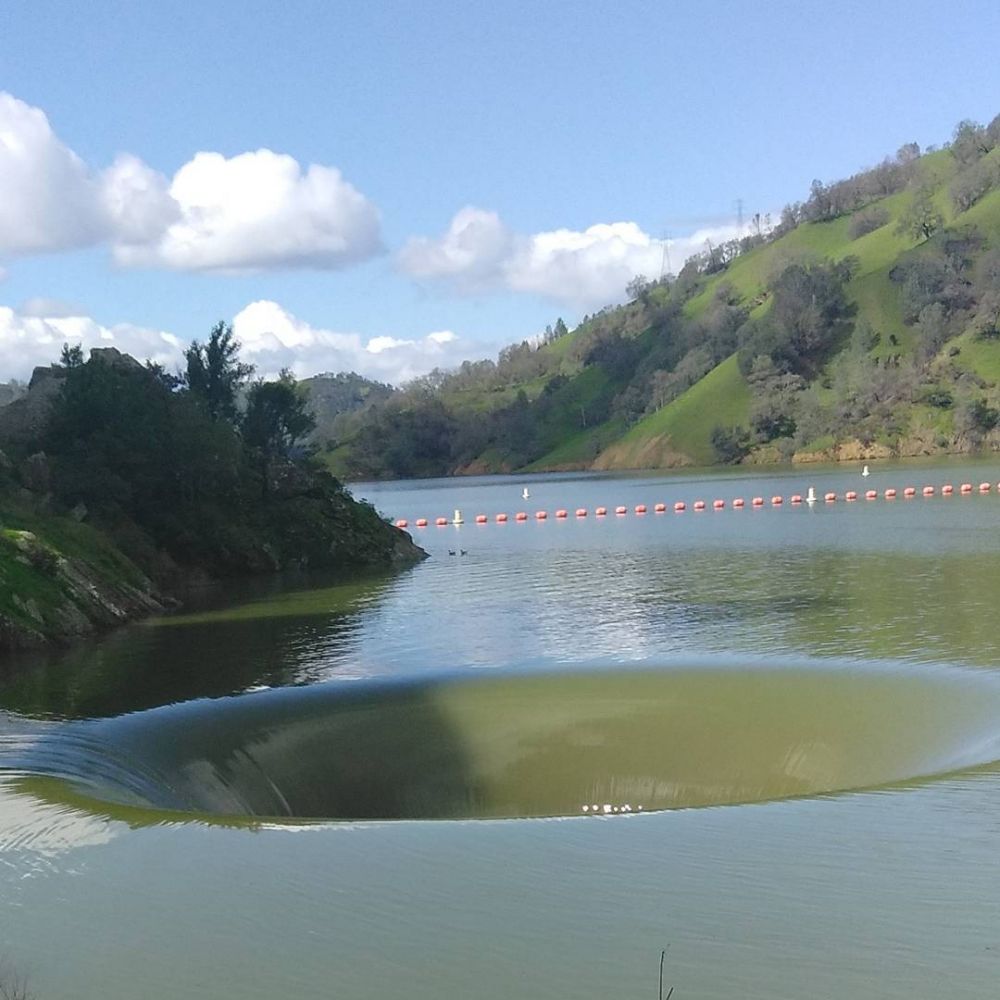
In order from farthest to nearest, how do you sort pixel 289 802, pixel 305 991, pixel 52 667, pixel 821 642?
pixel 52 667 → pixel 821 642 → pixel 289 802 → pixel 305 991

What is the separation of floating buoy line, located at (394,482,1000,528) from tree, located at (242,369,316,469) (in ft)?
30.4

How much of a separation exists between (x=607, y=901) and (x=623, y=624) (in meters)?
23.3

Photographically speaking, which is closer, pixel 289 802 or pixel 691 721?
pixel 289 802

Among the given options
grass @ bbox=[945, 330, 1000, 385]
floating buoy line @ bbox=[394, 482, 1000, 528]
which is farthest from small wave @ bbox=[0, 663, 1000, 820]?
grass @ bbox=[945, 330, 1000, 385]

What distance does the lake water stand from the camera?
38.8 feet

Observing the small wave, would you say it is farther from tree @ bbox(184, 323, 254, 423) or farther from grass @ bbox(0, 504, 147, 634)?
tree @ bbox(184, 323, 254, 423)

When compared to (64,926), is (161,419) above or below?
above

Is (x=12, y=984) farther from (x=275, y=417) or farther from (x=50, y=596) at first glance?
(x=275, y=417)

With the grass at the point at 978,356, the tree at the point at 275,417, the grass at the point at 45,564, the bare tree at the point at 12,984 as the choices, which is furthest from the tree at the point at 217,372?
the grass at the point at 978,356

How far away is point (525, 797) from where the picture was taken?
21062 mm

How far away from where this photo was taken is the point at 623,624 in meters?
36.2

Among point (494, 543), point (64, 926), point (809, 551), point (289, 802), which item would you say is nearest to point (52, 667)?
point (289, 802)

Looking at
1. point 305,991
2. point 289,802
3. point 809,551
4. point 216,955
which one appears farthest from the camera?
point 809,551

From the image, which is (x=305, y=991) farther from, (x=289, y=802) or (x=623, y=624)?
(x=623, y=624)
